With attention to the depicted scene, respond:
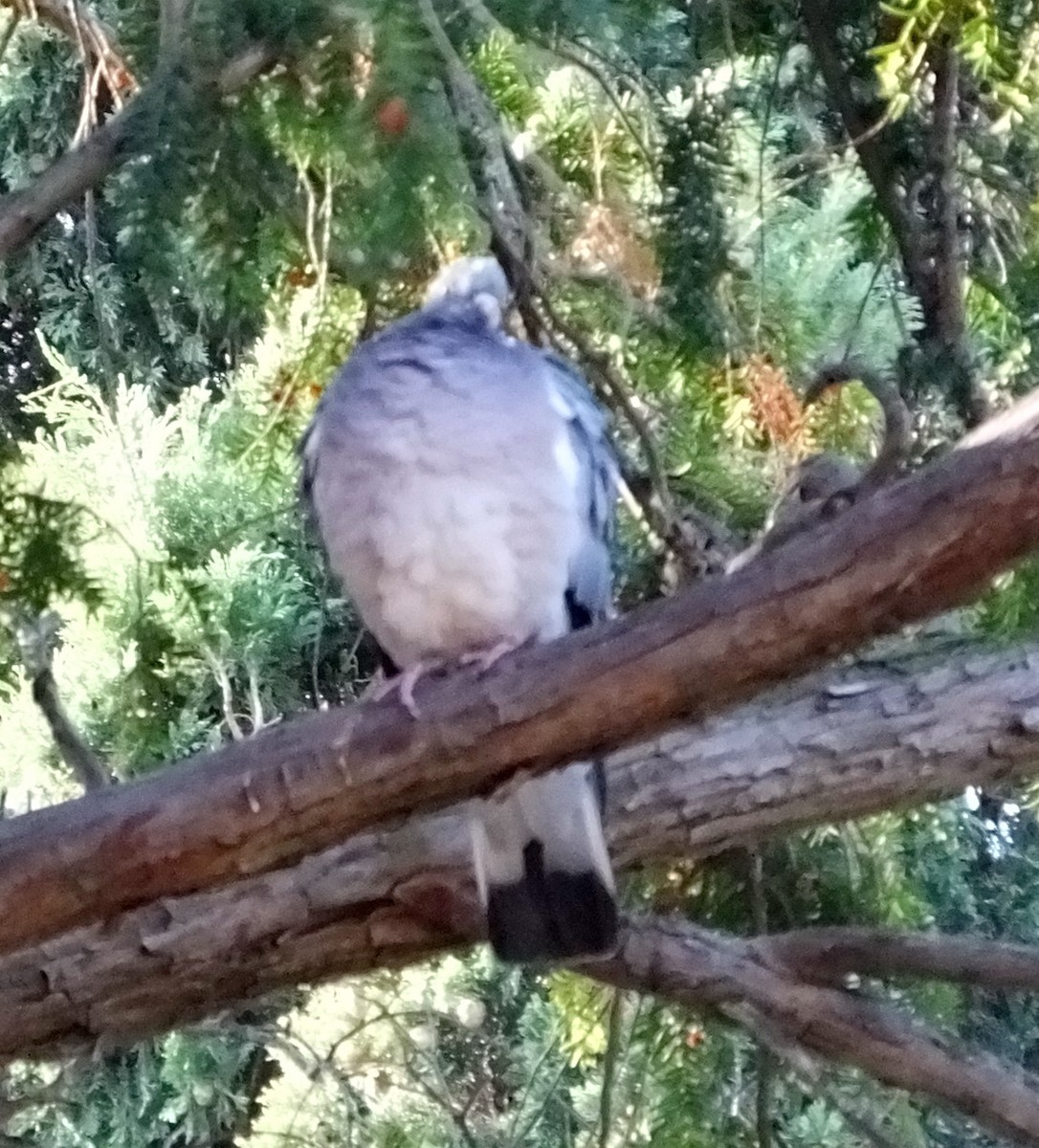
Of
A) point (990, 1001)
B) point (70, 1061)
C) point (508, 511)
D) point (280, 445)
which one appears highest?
point (280, 445)

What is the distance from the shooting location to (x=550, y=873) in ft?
3.32

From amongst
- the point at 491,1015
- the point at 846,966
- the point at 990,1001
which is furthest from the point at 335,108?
the point at 990,1001

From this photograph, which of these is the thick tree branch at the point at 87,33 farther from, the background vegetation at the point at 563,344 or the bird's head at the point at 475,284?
the bird's head at the point at 475,284

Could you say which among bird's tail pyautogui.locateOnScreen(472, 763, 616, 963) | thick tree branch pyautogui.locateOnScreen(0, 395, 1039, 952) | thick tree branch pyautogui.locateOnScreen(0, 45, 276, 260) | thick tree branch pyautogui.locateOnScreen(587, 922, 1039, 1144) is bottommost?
thick tree branch pyautogui.locateOnScreen(587, 922, 1039, 1144)

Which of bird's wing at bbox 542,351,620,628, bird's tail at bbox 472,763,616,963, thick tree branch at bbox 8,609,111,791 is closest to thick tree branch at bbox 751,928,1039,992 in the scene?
bird's tail at bbox 472,763,616,963

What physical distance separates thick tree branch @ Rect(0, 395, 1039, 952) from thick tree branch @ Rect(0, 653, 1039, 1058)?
184 mm

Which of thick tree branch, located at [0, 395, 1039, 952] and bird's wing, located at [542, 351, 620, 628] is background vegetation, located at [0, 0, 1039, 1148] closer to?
bird's wing, located at [542, 351, 620, 628]

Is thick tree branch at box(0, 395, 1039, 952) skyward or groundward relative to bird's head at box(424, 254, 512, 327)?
groundward

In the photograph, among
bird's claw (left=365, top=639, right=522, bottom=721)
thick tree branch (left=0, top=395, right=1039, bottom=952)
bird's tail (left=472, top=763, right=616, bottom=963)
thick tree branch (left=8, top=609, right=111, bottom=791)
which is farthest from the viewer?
bird's tail (left=472, top=763, right=616, bottom=963)

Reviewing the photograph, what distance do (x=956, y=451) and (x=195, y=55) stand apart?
1.34 ft

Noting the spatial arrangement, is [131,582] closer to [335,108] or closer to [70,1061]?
[70,1061]

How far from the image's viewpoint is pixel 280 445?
3.71 feet

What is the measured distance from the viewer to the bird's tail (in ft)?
3.26

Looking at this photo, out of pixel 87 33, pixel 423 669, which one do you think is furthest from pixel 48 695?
pixel 87 33
